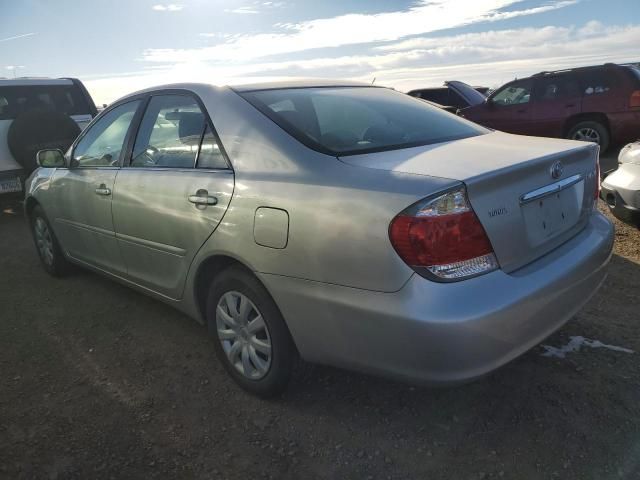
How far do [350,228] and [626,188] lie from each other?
11.0ft

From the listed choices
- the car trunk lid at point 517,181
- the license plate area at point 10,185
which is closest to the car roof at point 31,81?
the license plate area at point 10,185

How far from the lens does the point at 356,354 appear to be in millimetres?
2160

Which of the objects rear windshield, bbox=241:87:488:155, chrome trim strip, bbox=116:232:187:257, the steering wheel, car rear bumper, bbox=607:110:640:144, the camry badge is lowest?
car rear bumper, bbox=607:110:640:144

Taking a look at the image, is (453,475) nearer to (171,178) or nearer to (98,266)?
(171,178)

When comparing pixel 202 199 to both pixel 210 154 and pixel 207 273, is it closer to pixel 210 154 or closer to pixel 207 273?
pixel 210 154

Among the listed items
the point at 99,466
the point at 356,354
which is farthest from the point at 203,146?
the point at 99,466

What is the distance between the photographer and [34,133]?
7262 mm

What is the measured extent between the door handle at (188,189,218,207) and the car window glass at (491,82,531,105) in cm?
859

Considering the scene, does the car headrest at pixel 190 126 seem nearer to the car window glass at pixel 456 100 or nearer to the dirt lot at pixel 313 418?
the dirt lot at pixel 313 418

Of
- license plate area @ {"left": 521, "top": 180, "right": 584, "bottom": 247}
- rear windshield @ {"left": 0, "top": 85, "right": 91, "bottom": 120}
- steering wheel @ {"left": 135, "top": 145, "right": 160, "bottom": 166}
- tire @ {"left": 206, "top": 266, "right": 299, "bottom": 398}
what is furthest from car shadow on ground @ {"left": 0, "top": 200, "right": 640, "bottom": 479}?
rear windshield @ {"left": 0, "top": 85, "right": 91, "bottom": 120}

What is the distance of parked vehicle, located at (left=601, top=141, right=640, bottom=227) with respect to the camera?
434cm

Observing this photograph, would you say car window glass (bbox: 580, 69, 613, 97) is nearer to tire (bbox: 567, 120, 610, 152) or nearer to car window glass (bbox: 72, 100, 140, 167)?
tire (bbox: 567, 120, 610, 152)

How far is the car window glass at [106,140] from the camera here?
11.6 feet

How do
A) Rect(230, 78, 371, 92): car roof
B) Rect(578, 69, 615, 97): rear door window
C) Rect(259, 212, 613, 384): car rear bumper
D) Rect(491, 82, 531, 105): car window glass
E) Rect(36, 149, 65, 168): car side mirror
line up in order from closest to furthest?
1. Rect(259, 212, 613, 384): car rear bumper
2. Rect(230, 78, 371, 92): car roof
3. Rect(36, 149, 65, 168): car side mirror
4. Rect(578, 69, 615, 97): rear door window
5. Rect(491, 82, 531, 105): car window glass
